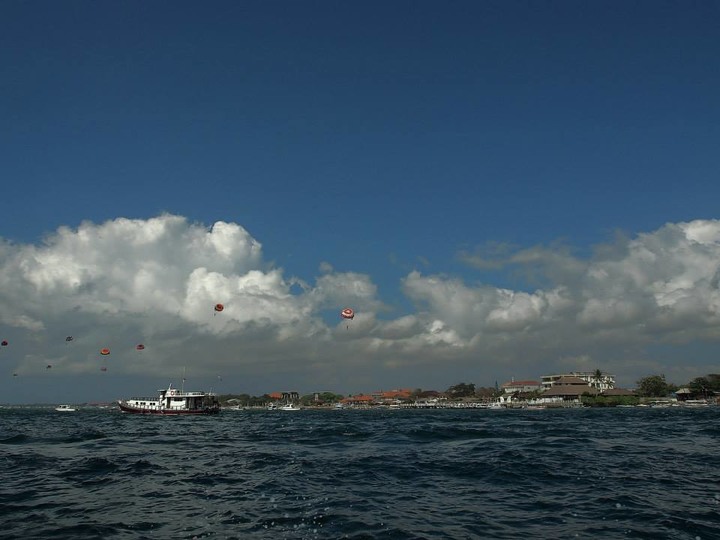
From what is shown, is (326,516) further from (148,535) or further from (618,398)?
(618,398)

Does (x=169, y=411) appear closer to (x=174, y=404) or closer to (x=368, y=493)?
(x=174, y=404)

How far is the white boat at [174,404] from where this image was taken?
126312 mm

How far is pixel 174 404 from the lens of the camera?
416 ft

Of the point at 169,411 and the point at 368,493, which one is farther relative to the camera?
the point at 169,411

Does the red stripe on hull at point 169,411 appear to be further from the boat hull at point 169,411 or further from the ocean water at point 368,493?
the ocean water at point 368,493

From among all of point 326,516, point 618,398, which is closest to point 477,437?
point 326,516

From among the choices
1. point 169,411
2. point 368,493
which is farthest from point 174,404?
point 368,493

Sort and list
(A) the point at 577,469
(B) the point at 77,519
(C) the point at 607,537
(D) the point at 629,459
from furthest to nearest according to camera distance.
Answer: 1. (D) the point at 629,459
2. (A) the point at 577,469
3. (B) the point at 77,519
4. (C) the point at 607,537

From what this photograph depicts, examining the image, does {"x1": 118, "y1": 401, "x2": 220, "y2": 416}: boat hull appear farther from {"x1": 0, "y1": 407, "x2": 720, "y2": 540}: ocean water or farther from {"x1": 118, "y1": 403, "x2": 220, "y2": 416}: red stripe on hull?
{"x1": 0, "y1": 407, "x2": 720, "y2": 540}: ocean water

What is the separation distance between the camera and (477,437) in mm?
47031

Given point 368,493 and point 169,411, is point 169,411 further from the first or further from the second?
point 368,493

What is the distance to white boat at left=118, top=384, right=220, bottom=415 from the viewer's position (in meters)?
126

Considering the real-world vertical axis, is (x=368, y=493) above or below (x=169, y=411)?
above

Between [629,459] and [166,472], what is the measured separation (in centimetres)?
2600
